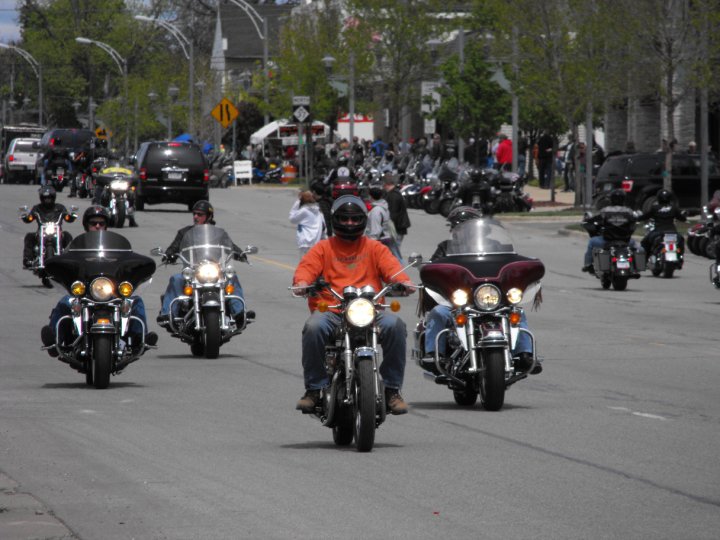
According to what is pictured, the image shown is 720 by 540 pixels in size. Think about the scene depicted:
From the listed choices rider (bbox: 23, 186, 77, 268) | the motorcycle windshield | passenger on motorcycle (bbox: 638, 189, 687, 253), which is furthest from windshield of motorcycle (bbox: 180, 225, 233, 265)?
passenger on motorcycle (bbox: 638, 189, 687, 253)

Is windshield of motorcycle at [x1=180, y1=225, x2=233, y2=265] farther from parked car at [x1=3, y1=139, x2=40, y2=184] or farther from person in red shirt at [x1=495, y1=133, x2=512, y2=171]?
parked car at [x1=3, y1=139, x2=40, y2=184]

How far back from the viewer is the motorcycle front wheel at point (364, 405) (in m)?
9.66

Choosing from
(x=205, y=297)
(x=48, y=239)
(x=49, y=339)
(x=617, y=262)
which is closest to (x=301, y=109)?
(x=48, y=239)

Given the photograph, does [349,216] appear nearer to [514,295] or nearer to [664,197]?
[514,295]

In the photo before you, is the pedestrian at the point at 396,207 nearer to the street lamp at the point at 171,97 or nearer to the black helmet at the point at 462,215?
the black helmet at the point at 462,215

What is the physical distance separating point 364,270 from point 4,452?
7.97ft

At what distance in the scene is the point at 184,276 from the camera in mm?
16469

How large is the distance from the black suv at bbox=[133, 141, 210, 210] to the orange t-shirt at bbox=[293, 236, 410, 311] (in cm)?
3254

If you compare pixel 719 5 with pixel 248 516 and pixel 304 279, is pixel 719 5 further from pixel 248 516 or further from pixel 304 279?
pixel 248 516

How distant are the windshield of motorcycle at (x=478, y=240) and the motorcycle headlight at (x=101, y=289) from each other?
2.88 meters

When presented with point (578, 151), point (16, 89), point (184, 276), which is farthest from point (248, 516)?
point (16, 89)

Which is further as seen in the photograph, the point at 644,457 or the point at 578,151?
the point at 578,151

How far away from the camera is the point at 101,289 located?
13.5m

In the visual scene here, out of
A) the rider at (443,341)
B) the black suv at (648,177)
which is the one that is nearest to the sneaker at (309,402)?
the rider at (443,341)
